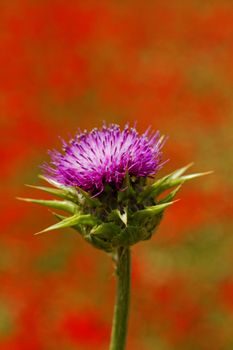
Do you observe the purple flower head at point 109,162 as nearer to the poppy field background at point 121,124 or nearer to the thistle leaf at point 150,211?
the thistle leaf at point 150,211

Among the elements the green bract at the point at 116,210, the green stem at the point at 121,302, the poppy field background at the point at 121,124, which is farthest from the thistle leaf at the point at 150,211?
the poppy field background at the point at 121,124

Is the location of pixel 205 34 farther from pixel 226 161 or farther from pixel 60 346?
pixel 60 346

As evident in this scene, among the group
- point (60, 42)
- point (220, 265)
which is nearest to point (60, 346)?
point (220, 265)

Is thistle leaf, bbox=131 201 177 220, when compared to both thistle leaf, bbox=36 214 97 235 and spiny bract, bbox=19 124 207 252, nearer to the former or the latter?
spiny bract, bbox=19 124 207 252

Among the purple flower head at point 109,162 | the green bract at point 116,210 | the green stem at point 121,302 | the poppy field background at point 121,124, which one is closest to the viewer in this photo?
the green stem at point 121,302

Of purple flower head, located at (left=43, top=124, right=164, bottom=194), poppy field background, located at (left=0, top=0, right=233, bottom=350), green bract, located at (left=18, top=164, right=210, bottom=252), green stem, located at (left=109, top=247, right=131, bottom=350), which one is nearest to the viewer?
green stem, located at (left=109, top=247, right=131, bottom=350)

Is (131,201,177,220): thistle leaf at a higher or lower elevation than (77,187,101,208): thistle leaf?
lower

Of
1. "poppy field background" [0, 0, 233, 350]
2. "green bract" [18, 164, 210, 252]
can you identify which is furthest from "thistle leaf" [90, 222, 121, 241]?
"poppy field background" [0, 0, 233, 350]

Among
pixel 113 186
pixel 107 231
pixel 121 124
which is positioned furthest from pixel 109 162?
pixel 121 124
